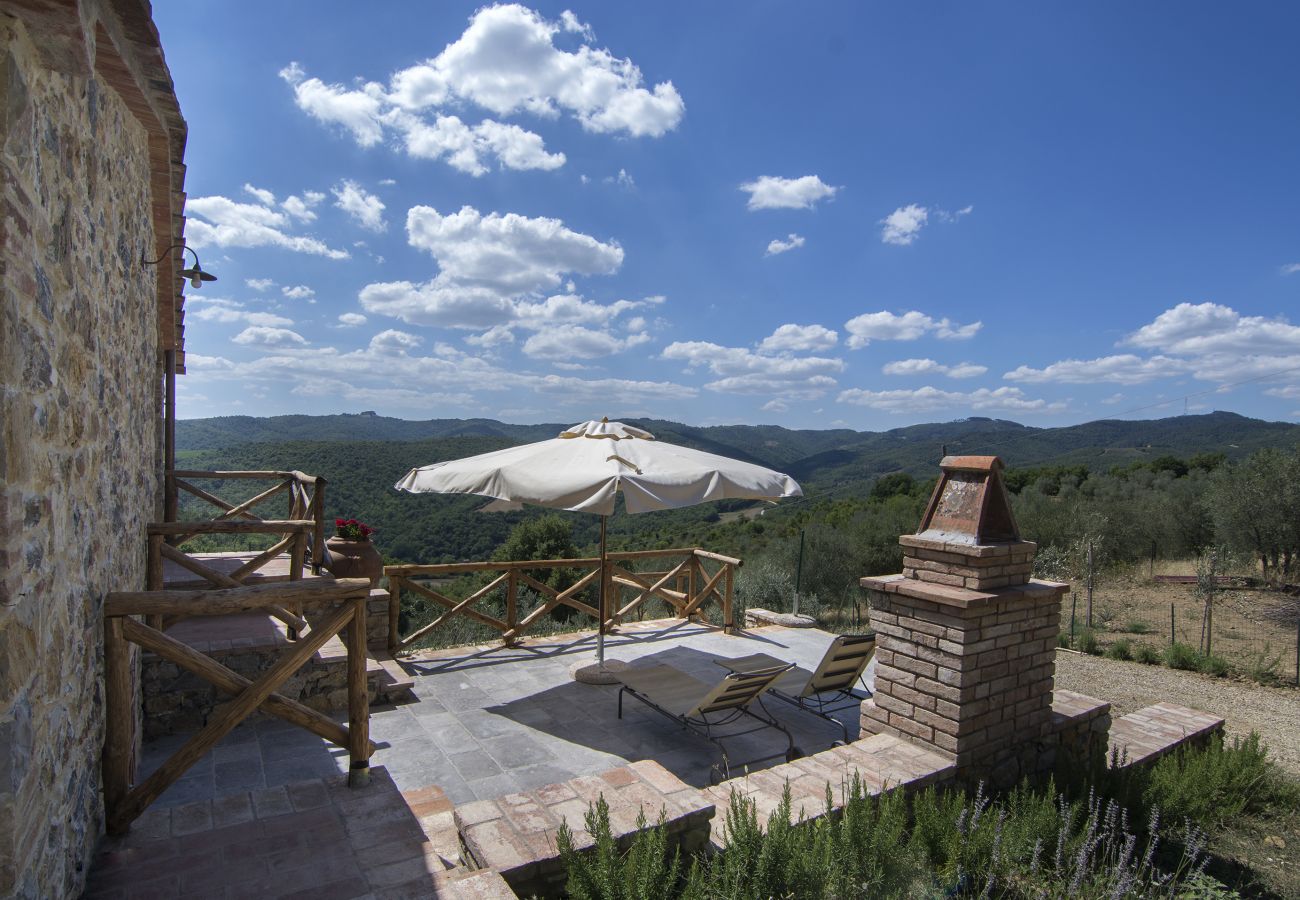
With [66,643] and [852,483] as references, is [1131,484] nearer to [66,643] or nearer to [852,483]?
[852,483]

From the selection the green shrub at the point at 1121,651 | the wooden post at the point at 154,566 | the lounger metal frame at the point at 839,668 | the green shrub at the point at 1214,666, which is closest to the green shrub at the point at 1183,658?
the green shrub at the point at 1214,666

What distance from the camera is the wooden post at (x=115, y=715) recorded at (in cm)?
238

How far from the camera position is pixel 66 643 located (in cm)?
189

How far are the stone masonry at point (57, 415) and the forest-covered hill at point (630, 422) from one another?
12.7 feet

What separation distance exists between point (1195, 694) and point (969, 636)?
18.0 ft

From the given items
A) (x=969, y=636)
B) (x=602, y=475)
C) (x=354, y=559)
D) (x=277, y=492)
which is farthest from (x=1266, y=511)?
(x=277, y=492)

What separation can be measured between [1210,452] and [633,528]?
2449cm

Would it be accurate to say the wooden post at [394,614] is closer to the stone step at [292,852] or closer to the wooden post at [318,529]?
the wooden post at [318,529]

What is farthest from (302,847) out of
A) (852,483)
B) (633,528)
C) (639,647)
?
(852,483)

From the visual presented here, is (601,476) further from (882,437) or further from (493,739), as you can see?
(882,437)

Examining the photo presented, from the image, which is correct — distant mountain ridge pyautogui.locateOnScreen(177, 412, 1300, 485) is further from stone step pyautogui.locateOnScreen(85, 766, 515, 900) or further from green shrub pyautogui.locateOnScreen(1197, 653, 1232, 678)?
stone step pyautogui.locateOnScreen(85, 766, 515, 900)

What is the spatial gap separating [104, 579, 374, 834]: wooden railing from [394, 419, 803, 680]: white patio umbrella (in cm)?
191

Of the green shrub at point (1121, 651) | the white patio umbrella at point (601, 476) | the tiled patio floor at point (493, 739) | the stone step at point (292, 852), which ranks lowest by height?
the green shrub at point (1121, 651)

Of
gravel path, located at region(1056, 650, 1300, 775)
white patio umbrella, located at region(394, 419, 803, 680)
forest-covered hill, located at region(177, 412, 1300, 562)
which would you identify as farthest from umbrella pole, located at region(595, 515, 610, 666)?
gravel path, located at region(1056, 650, 1300, 775)
